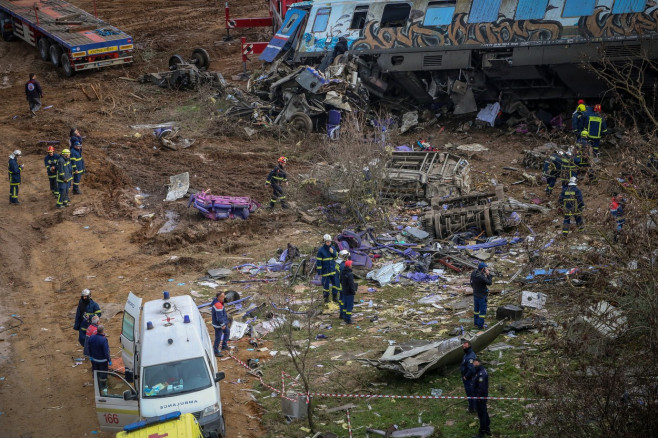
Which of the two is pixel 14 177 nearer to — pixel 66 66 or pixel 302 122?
pixel 302 122

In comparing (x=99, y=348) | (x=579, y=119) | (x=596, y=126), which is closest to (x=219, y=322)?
(x=99, y=348)

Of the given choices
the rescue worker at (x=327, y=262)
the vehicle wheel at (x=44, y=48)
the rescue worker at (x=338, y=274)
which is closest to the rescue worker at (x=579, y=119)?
the rescue worker at (x=338, y=274)

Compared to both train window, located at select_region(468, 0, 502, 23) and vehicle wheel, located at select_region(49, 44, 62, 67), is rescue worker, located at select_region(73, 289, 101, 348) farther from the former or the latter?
vehicle wheel, located at select_region(49, 44, 62, 67)

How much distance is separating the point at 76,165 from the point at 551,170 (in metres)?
12.1

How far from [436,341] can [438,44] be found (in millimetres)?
12747

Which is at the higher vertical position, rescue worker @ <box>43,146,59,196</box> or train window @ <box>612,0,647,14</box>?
train window @ <box>612,0,647,14</box>

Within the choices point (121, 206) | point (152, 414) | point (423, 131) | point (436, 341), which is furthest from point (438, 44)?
point (152, 414)

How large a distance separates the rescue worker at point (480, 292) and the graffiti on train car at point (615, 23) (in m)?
11.1

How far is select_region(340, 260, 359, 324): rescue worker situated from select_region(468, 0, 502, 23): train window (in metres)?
11.6

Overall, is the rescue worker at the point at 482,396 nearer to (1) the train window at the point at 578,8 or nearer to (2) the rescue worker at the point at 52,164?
(2) the rescue worker at the point at 52,164

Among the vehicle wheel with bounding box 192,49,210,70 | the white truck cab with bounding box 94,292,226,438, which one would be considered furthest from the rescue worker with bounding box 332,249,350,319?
the vehicle wheel with bounding box 192,49,210,70

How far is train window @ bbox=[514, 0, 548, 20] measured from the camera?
22.0 meters

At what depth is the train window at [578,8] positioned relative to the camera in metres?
21.5

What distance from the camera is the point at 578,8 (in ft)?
71.1
